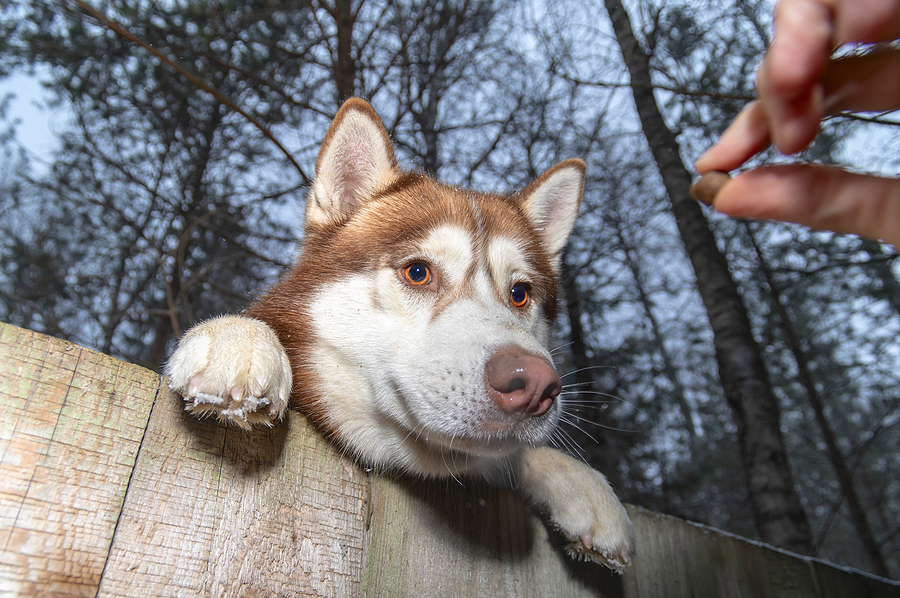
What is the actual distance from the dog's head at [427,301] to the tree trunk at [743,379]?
2.02m

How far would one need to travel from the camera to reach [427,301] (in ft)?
6.99

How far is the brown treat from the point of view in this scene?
95 centimetres

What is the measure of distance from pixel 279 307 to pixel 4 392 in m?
1.17

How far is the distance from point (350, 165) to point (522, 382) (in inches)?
59.2

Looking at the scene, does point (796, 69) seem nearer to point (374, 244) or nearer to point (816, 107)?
point (816, 107)

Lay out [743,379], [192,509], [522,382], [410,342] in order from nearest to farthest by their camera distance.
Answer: [192,509], [522,382], [410,342], [743,379]

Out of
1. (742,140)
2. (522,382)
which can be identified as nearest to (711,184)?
(742,140)

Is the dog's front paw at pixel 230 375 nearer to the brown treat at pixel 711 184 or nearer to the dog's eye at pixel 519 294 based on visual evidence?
the brown treat at pixel 711 184

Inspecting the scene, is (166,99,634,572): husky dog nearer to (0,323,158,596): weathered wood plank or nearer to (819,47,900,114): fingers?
(0,323,158,596): weathered wood plank

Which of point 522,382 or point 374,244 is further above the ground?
point 374,244

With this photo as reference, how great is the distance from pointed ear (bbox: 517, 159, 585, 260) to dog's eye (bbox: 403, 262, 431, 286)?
0.96m

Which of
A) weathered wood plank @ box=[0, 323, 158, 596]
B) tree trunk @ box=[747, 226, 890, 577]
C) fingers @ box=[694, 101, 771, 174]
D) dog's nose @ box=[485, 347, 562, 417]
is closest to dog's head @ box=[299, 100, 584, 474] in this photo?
dog's nose @ box=[485, 347, 562, 417]

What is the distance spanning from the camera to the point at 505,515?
1.95 meters

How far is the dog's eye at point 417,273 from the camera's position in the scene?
219cm
